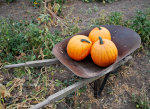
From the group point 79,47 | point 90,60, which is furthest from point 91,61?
point 79,47

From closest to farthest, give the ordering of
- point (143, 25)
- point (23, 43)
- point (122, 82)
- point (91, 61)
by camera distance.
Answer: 1. point (91, 61)
2. point (122, 82)
3. point (23, 43)
4. point (143, 25)

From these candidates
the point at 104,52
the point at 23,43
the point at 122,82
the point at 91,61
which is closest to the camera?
the point at 104,52

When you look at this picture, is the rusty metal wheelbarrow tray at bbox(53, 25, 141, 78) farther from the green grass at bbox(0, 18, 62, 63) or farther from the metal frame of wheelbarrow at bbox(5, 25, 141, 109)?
the green grass at bbox(0, 18, 62, 63)

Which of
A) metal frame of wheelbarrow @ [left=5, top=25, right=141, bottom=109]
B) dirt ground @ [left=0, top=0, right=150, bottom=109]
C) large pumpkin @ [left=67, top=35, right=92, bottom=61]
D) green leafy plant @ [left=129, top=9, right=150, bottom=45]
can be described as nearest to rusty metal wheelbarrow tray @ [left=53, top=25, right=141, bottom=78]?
metal frame of wheelbarrow @ [left=5, top=25, right=141, bottom=109]

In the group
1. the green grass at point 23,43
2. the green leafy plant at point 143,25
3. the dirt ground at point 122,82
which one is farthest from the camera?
the green leafy plant at point 143,25

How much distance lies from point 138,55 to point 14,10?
357 centimetres

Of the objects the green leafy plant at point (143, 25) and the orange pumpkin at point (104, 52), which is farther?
the green leafy plant at point (143, 25)

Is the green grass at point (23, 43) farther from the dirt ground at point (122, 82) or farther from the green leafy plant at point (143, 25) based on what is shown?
the green leafy plant at point (143, 25)

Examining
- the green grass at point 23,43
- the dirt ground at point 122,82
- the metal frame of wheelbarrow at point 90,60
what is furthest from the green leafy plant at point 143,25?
the green grass at point 23,43

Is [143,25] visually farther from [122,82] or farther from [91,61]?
[91,61]

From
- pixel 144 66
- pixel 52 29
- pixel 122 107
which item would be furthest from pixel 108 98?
pixel 52 29

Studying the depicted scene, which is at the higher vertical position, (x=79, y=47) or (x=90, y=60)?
(x=79, y=47)

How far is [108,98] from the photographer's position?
230 centimetres

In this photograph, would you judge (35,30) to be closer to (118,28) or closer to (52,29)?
(52,29)
